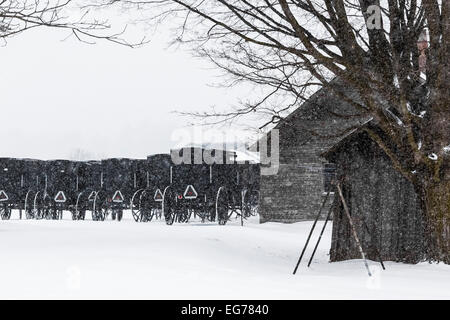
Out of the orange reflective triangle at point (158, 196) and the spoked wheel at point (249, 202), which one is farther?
the spoked wheel at point (249, 202)

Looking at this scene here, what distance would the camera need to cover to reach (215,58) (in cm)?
1222

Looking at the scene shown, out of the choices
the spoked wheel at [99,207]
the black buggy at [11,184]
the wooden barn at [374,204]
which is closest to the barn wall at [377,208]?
the wooden barn at [374,204]

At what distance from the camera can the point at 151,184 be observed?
19125 mm

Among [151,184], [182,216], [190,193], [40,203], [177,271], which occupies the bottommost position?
[177,271]

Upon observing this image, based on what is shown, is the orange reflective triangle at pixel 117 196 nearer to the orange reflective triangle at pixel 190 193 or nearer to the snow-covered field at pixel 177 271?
the orange reflective triangle at pixel 190 193

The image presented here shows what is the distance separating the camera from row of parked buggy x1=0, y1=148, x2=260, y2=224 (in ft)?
59.6

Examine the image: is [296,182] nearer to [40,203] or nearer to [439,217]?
[40,203]

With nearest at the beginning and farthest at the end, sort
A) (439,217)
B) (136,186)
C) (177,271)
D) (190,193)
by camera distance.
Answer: (177,271), (439,217), (190,193), (136,186)

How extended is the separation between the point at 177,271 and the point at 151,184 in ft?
37.1

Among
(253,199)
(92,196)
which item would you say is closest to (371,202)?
(92,196)

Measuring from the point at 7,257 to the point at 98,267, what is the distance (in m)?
1.55

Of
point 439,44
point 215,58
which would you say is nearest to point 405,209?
point 439,44

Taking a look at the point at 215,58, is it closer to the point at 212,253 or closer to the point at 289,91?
the point at 289,91

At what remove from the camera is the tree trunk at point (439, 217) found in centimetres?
982
